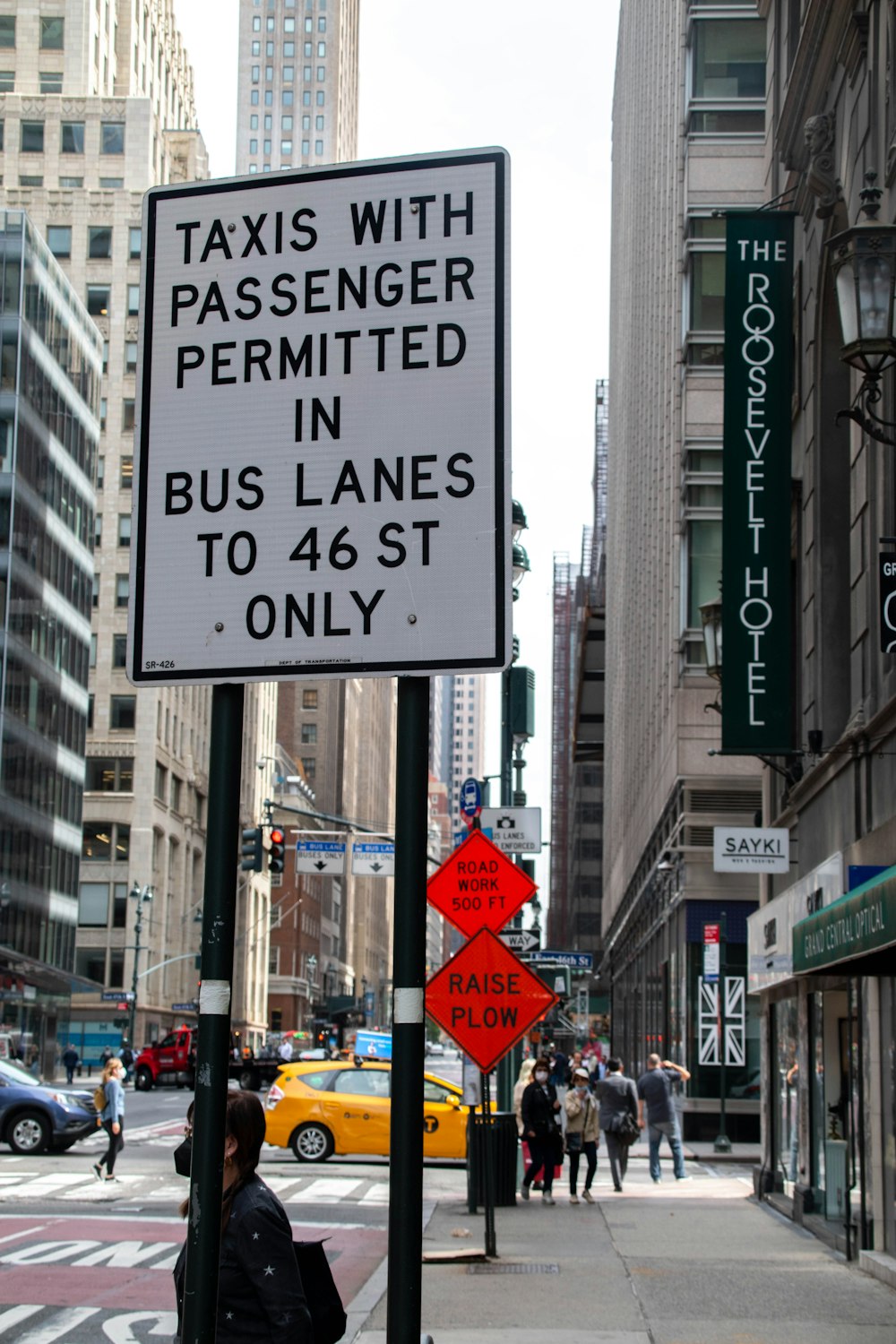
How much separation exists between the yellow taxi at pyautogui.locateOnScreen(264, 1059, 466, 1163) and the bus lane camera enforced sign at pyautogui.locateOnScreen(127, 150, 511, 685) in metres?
24.3

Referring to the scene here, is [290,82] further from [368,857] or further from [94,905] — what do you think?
[368,857]

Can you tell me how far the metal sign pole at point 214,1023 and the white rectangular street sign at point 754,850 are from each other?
16.3 meters

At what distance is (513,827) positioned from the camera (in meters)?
21.6

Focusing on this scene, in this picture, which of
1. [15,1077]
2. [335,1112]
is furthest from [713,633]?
[15,1077]

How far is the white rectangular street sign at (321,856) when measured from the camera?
41.0m

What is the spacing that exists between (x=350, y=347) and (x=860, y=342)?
7476 millimetres

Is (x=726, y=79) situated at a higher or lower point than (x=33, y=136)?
lower

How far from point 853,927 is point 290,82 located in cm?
17463

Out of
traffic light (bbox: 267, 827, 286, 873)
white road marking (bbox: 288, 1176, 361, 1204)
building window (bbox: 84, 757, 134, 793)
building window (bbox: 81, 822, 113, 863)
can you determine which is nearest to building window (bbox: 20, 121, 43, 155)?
building window (bbox: 84, 757, 134, 793)

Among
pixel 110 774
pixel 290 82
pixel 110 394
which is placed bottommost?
pixel 110 774

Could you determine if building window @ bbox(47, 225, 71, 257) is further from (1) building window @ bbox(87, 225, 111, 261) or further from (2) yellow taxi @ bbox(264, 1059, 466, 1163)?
(2) yellow taxi @ bbox(264, 1059, 466, 1163)

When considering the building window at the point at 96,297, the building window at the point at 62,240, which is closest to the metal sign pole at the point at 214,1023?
the building window at the point at 96,297

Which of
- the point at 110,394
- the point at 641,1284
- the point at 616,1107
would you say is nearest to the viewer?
the point at 641,1284

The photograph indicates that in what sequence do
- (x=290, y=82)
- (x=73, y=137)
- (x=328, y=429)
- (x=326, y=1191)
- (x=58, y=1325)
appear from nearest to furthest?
(x=328, y=429) < (x=58, y=1325) < (x=326, y=1191) < (x=73, y=137) < (x=290, y=82)
